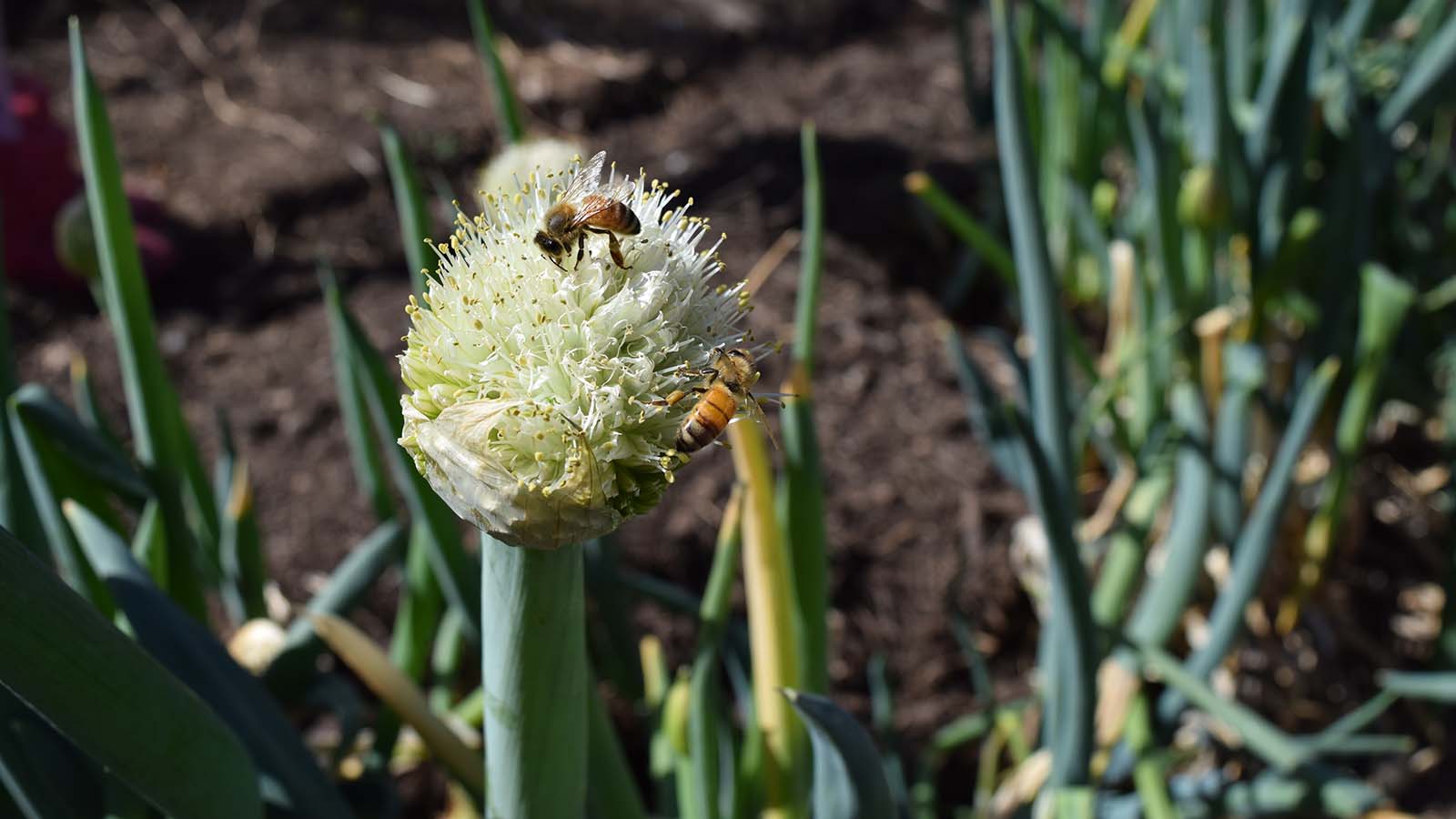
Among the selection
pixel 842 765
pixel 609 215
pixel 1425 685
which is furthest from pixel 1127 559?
pixel 609 215

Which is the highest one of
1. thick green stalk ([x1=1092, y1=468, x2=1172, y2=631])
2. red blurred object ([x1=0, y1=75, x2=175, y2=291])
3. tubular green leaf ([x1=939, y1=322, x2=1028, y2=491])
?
red blurred object ([x1=0, y1=75, x2=175, y2=291])

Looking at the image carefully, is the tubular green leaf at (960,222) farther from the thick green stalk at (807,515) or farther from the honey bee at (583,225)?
the honey bee at (583,225)

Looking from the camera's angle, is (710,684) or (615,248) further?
(710,684)

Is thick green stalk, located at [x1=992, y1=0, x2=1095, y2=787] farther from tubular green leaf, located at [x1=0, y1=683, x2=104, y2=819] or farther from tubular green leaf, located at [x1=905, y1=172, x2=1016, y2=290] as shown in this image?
tubular green leaf, located at [x1=0, y1=683, x2=104, y2=819]

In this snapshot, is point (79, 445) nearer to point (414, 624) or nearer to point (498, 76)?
point (414, 624)

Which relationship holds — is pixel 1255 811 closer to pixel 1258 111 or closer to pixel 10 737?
pixel 1258 111

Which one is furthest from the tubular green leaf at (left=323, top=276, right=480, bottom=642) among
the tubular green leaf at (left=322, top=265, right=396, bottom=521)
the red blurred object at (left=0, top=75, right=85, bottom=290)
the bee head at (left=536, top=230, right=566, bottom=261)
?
the red blurred object at (left=0, top=75, right=85, bottom=290)
